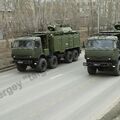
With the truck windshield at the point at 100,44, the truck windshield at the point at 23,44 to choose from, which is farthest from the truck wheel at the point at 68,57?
the truck windshield at the point at 100,44

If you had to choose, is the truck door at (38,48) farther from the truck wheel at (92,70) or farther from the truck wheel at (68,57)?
the truck wheel at (68,57)

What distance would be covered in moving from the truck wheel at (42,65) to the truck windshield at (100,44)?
11.4ft

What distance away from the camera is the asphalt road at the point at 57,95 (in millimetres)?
12344

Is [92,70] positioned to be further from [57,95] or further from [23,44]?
[57,95]

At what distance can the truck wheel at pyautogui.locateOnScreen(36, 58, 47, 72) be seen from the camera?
21.6 meters

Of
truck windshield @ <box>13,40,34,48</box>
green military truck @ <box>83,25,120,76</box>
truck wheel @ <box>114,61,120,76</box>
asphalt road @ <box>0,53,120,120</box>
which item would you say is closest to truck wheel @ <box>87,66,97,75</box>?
green military truck @ <box>83,25,120,76</box>

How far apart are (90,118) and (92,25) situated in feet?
131

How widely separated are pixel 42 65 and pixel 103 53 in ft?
14.8

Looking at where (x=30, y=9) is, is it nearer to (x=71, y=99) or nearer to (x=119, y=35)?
(x=119, y=35)

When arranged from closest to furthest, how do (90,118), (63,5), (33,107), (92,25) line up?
(90,118) → (33,107) → (63,5) → (92,25)

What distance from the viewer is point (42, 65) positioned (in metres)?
22.0

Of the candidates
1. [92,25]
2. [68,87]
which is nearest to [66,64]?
[68,87]

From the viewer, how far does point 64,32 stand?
25906mm

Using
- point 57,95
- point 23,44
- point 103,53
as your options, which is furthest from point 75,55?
point 57,95
